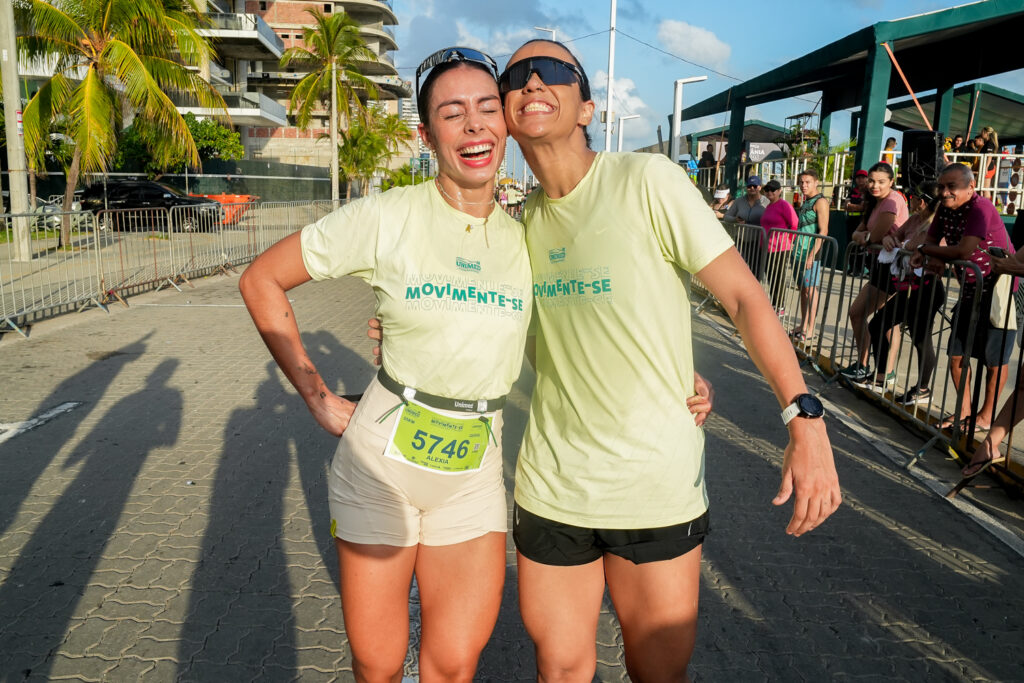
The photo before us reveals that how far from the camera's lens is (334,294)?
557 inches

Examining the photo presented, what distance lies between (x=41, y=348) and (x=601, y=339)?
884 centimetres

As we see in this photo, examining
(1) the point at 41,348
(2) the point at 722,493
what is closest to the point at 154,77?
(1) the point at 41,348

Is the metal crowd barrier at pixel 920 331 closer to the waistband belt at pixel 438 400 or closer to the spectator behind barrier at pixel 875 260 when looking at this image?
the spectator behind barrier at pixel 875 260

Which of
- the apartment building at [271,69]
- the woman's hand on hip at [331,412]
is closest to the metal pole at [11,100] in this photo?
the woman's hand on hip at [331,412]

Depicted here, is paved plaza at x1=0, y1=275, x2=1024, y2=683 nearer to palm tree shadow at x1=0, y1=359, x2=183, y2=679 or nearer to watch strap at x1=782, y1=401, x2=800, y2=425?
palm tree shadow at x1=0, y1=359, x2=183, y2=679

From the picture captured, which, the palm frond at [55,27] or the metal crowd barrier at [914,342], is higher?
the palm frond at [55,27]

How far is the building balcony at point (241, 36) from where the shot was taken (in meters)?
46.6

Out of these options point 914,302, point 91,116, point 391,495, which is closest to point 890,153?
point 914,302

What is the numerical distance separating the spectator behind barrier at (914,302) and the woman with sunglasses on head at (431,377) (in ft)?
16.5

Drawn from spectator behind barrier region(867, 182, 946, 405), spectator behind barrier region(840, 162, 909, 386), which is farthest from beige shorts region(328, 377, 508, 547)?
spectator behind barrier region(840, 162, 909, 386)

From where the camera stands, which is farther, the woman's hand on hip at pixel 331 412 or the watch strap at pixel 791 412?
the woman's hand on hip at pixel 331 412

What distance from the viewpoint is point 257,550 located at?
4062 mm

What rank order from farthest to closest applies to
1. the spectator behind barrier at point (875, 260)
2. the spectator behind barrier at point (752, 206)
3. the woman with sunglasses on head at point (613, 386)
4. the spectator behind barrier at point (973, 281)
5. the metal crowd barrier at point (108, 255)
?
1. the spectator behind barrier at point (752, 206)
2. the metal crowd barrier at point (108, 255)
3. the spectator behind barrier at point (875, 260)
4. the spectator behind barrier at point (973, 281)
5. the woman with sunglasses on head at point (613, 386)

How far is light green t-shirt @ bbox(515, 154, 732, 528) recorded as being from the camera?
209 centimetres
